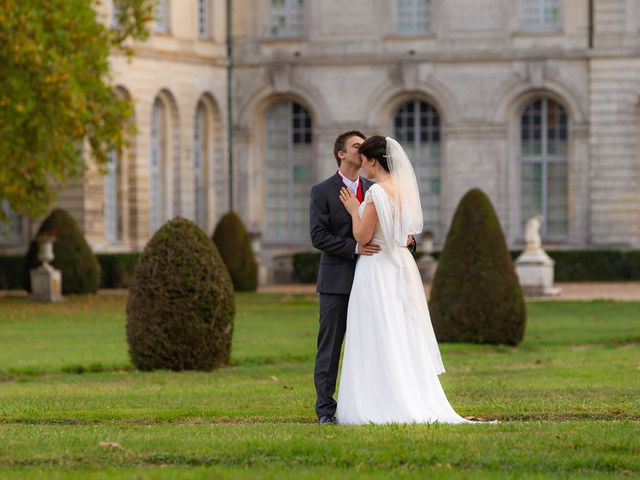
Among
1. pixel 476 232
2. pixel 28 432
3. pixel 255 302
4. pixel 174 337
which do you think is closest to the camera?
pixel 28 432

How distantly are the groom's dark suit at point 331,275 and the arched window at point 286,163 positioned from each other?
29.9m

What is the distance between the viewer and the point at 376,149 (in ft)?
38.4

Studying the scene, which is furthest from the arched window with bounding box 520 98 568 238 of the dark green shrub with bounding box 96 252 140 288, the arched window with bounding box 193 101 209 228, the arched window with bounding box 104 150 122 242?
the dark green shrub with bounding box 96 252 140 288

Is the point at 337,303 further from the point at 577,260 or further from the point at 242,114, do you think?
the point at 242,114

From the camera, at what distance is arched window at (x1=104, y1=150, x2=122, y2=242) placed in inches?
1483

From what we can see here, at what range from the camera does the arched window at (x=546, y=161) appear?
40625 millimetres

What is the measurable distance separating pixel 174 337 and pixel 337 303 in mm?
5898

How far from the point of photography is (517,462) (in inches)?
380

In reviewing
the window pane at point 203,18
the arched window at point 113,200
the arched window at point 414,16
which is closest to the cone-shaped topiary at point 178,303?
the arched window at point 113,200

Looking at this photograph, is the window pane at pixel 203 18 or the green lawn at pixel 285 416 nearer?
the green lawn at pixel 285 416

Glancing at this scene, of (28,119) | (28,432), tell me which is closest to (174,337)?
(28,432)

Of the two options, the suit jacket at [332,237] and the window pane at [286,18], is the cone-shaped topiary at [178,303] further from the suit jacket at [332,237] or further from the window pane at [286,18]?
the window pane at [286,18]

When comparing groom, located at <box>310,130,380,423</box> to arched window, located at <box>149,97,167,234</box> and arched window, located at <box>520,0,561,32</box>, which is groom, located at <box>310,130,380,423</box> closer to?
arched window, located at <box>149,97,167,234</box>

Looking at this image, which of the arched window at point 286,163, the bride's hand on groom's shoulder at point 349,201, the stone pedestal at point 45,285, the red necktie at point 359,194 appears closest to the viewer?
the bride's hand on groom's shoulder at point 349,201
